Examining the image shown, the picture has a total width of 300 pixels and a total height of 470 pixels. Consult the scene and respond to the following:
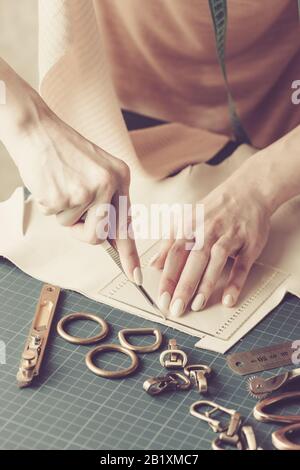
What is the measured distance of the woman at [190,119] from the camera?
1.19 m

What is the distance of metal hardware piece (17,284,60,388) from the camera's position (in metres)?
1.17

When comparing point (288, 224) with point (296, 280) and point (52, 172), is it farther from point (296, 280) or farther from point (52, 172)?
point (52, 172)

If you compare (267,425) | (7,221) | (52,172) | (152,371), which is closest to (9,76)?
(52,172)

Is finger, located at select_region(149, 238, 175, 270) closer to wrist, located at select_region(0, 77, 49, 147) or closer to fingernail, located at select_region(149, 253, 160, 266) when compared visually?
fingernail, located at select_region(149, 253, 160, 266)

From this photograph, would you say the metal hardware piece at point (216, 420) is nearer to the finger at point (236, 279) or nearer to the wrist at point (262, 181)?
the finger at point (236, 279)

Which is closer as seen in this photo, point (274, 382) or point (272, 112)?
point (274, 382)

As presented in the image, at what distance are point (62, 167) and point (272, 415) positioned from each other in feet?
1.34

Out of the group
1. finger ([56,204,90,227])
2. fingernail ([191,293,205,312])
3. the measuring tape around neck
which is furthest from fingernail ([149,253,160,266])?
the measuring tape around neck

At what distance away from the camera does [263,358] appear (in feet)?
3.96

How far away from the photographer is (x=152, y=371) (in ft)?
3.92

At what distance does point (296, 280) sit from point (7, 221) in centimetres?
48

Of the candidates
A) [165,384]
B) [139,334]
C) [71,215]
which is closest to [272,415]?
[165,384]

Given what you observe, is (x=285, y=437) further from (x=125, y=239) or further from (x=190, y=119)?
(x=190, y=119)

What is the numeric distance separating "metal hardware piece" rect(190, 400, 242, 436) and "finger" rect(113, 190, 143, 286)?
21 cm
